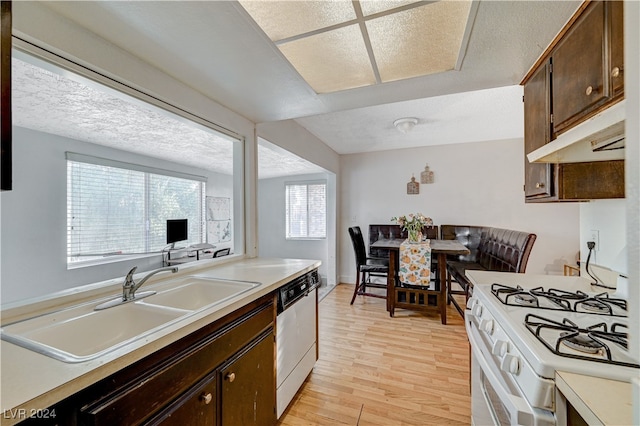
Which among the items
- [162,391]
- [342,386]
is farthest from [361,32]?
[342,386]

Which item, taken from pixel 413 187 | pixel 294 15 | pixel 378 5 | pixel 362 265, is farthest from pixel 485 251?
pixel 294 15

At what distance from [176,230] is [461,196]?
4.77 metres

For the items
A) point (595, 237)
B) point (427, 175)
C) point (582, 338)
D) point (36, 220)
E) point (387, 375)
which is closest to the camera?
point (582, 338)

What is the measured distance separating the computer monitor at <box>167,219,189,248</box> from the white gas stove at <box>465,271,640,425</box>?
4.24 metres

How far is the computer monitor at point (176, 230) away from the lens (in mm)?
4020

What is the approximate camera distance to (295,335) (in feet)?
5.43

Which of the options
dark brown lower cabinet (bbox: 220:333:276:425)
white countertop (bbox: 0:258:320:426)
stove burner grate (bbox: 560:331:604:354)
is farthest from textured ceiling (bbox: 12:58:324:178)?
stove burner grate (bbox: 560:331:604:354)

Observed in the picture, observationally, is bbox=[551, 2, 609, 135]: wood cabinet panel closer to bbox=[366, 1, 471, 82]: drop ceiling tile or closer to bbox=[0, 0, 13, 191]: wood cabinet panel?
bbox=[366, 1, 471, 82]: drop ceiling tile

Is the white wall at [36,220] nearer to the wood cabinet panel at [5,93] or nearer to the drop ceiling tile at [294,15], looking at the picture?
the wood cabinet panel at [5,93]

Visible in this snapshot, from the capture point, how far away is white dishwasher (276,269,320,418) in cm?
148

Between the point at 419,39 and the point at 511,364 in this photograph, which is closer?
the point at 511,364

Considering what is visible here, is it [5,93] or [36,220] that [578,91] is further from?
[36,220]

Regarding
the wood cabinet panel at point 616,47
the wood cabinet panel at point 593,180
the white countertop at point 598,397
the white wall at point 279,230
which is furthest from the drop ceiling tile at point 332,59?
the white wall at point 279,230

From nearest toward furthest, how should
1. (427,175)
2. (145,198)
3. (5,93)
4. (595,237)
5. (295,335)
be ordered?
(5,93) < (595,237) < (295,335) < (145,198) < (427,175)
